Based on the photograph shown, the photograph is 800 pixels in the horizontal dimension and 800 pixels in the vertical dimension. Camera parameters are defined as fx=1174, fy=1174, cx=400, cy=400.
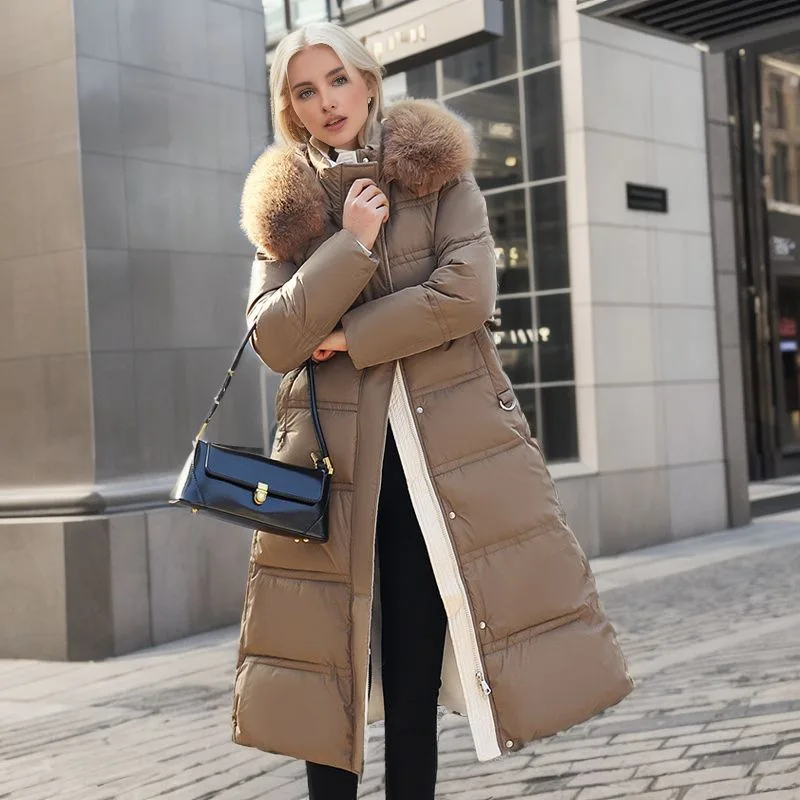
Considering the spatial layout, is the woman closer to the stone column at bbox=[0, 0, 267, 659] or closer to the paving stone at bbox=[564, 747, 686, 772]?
the paving stone at bbox=[564, 747, 686, 772]

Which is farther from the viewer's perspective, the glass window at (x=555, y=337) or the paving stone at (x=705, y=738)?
the glass window at (x=555, y=337)

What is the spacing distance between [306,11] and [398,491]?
746 centimetres

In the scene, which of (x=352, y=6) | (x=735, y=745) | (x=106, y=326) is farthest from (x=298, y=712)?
(x=352, y=6)

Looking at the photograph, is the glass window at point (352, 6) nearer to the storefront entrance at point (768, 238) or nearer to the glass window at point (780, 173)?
the storefront entrance at point (768, 238)

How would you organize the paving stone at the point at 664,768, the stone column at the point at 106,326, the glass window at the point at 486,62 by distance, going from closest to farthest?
the paving stone at the point at 664,768
the stone column at the point at 106,326
the glass window at the point at 486,62

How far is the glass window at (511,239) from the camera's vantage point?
9.95m

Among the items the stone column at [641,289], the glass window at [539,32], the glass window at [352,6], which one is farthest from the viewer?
the glass window at [539,32]

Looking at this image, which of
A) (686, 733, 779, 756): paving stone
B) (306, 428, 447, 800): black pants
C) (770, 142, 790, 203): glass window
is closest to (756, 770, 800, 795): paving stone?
(686, 733, 779, 756): paving stone

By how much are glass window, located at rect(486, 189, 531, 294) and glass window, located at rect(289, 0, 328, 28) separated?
83.6 inches

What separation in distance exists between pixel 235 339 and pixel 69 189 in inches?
50.6

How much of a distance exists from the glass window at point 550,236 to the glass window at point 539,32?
1047 mm

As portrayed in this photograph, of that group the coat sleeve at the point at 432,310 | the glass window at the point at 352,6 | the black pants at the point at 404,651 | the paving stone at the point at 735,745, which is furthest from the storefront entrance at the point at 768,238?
the black pants at the point at 404,651

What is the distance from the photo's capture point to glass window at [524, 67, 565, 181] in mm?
9539

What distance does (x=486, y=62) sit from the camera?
10219 mm
